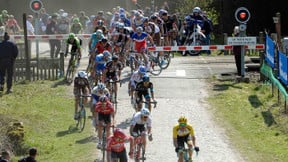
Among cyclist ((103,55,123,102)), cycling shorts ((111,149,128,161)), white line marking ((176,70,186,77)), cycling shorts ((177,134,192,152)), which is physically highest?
cyclist ((103,55,123,102))

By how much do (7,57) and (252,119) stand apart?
8.70 m

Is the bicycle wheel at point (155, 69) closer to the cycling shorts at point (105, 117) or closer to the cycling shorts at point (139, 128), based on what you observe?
the cycling shorts at point (105, 117)

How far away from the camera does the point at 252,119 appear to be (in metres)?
22.9

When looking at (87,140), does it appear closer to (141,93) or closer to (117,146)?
(141,93)

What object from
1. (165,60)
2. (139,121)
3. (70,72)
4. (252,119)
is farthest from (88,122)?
(165,60)

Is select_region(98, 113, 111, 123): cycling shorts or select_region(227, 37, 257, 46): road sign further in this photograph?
select_region(227, 37, 257, 46): road sign

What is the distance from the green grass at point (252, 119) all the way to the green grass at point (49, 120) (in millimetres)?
3874

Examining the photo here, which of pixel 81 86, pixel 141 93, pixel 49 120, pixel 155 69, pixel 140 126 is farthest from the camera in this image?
pixel 155 69

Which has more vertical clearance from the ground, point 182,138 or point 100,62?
point 100,62

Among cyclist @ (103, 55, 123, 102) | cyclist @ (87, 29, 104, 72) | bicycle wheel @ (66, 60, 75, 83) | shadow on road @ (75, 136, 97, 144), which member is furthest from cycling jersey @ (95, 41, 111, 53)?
shadow on road @ (75, 136, 97, 144)

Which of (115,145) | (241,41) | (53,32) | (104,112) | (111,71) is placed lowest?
(115,145)

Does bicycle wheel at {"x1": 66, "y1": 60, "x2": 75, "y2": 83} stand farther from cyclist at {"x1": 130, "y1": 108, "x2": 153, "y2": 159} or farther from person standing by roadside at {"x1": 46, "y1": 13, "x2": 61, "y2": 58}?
cyclist at {"x1": 130, "y1": 108, "x2": 153, "y2": 159}

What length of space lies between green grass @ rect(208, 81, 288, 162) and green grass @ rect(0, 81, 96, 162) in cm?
387

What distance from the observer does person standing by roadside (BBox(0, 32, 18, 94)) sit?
26438 mm
